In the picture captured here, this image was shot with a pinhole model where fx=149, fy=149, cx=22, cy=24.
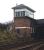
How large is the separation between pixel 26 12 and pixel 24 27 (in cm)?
402

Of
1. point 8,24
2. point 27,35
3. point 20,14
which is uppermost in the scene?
point 20,14

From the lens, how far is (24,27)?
31453mm

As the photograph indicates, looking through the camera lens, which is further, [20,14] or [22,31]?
[20,14]

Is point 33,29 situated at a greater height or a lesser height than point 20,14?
lesser

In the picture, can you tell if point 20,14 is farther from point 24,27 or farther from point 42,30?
point 42,30

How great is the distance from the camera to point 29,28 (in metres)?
32.1

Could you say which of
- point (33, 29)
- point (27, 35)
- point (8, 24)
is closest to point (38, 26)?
point (33, 29)

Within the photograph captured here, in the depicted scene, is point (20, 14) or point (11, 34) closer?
point (11, 34)

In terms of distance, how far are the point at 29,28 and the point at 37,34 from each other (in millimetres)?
2138

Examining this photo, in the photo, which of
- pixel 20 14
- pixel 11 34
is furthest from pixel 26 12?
pixel 11 34

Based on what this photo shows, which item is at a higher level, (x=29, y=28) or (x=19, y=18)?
(x=19, y=18)

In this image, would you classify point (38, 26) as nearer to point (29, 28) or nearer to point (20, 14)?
point (29, 28)

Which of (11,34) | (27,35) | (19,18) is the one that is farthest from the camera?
(19,18)

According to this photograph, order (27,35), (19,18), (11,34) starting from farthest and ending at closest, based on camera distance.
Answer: (19,18) < (27,35) < (11,34)
